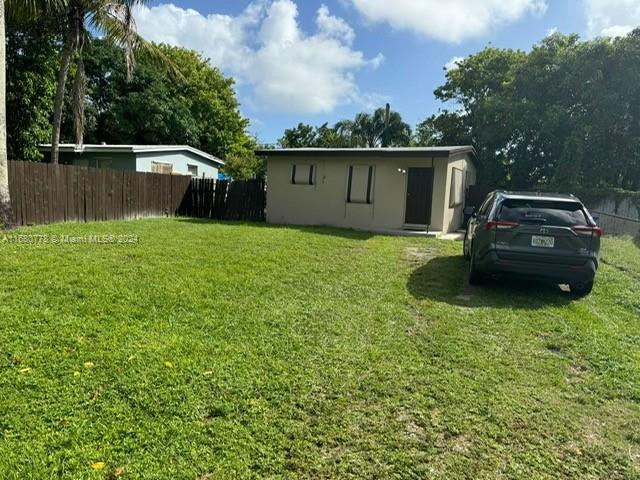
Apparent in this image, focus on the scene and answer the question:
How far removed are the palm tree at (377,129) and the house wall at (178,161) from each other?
1430 centimetres

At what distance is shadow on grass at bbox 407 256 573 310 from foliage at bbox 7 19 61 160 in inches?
680

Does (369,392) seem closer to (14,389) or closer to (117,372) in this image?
(117,372)

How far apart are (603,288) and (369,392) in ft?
17.2

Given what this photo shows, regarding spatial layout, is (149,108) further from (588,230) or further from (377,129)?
(588,230)

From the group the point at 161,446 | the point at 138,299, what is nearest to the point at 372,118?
the point at 138,299

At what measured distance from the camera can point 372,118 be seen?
110 feet

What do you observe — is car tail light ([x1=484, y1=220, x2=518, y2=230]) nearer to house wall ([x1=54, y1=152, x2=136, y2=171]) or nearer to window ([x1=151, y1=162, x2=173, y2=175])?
house wall ([x1=54, y1=152, x2=136, y2=171])

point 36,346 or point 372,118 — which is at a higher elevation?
point 372,118

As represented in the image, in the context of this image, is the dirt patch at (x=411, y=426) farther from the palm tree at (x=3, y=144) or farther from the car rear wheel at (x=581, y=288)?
the palm tree at (x=3, y=144)

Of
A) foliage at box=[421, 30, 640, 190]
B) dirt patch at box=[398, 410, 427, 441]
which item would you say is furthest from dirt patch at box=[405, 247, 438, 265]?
foliage at box=[421, 30, 640, 190]

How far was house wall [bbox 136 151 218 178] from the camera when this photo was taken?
56.9ft

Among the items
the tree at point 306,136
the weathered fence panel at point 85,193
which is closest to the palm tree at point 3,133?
the weathered fence panel at point 85,193

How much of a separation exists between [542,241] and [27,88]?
19.2 meters

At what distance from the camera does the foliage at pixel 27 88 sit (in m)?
16.7
